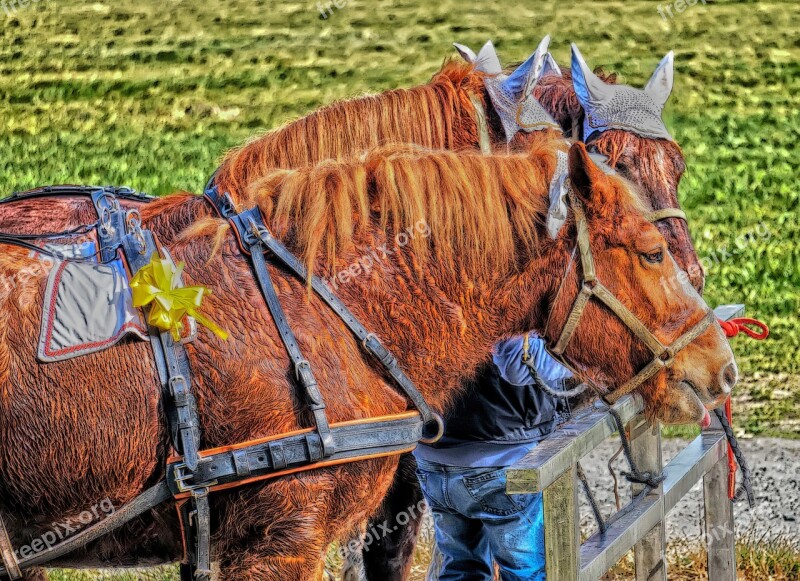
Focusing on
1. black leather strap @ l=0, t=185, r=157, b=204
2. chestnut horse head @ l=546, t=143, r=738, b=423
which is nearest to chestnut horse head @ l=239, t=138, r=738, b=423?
chestnut horse head @ l=546, t=143, r=738, b=423

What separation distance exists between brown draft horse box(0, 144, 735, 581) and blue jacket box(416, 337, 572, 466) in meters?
0.44

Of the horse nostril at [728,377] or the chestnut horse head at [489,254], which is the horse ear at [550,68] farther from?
the horse nostril at [728,377]

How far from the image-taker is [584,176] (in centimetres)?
275

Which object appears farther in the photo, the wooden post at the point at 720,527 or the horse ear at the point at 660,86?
the wooden post at the point at 720,527

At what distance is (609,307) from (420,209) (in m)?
0.59

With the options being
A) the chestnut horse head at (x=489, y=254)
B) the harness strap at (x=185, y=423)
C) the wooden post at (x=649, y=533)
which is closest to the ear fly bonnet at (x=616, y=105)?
the chestnut horse head at (x=489, y=254)

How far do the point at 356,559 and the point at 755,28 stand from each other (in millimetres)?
6766

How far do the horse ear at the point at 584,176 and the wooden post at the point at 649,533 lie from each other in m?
1.26

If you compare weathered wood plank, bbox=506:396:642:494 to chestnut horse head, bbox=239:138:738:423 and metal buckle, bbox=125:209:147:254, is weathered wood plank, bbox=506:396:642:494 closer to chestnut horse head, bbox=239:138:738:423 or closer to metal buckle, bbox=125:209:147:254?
chestnut horse head, bbox=239:138:738:423

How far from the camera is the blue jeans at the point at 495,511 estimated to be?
132 inches

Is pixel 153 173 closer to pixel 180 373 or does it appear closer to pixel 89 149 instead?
pixel 89 149

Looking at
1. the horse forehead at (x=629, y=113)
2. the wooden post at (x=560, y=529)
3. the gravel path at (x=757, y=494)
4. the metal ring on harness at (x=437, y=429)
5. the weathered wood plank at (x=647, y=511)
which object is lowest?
the gravel path at (x=757, y=494)

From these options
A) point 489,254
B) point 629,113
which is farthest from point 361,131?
point 629,113

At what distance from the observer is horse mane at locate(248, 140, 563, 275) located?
274 cm
